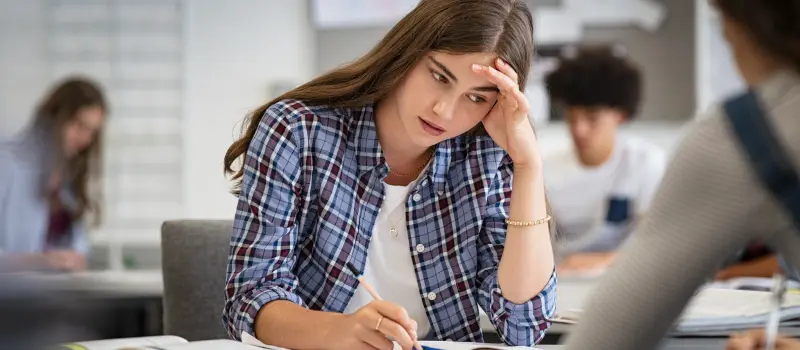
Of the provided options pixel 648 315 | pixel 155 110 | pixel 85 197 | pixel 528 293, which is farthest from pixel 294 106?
pixel 155 110

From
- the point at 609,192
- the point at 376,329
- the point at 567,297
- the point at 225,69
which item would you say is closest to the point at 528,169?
the point at 376,329

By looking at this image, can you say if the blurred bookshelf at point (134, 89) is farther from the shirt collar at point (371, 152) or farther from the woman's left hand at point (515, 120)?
the woman's left hand at point (515, 120)

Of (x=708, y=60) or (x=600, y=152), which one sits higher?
(x=708, y=60)

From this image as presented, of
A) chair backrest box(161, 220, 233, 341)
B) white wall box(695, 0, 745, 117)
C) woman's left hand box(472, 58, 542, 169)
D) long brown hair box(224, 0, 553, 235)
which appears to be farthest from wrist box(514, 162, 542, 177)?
white wall box(695, 0, 745, 117)

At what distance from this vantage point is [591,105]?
3422 millimetres

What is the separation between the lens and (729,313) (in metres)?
1.31

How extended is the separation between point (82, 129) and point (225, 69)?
4.80ft

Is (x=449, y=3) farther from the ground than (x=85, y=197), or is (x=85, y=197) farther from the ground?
(x=449, y=3)

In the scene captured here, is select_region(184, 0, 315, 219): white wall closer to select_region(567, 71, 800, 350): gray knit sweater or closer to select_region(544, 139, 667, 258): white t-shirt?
select_region(544, 139, 667, 258): white t-shirt

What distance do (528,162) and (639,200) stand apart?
6.92ft

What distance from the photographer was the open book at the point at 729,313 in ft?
4.08

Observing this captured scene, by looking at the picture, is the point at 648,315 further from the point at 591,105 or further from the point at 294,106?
the point at 591,105

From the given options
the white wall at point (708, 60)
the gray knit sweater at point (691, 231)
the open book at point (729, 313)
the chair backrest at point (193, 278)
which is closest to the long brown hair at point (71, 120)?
the chair backrest at point (193, 278)

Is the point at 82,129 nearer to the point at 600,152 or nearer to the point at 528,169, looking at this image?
the point at 600,152
